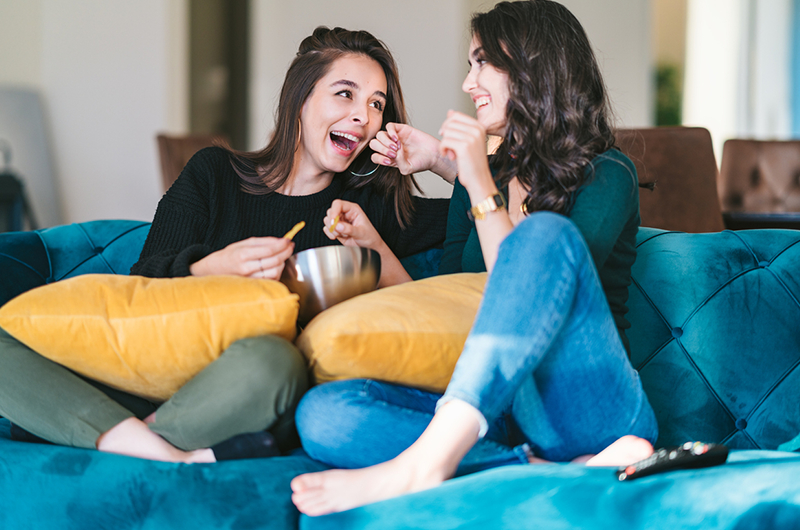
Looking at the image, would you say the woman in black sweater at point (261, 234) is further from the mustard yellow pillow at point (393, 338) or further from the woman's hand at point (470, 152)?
the woman's hand at point (470, 152)

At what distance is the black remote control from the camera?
0.82m

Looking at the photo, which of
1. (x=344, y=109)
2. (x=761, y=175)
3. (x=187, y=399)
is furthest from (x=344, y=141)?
(x=761, y=175)

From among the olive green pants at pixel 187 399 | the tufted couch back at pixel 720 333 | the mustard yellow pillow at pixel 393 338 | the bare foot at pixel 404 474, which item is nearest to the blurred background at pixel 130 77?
the tufted couch back at pixel 720 333

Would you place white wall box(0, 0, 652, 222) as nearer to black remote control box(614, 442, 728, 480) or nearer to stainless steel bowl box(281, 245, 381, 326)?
stainless steel bowl box(281, 245, 381, 326)

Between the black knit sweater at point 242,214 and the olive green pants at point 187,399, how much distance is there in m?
0.40

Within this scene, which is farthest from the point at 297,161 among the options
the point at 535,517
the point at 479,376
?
the point at 535,517

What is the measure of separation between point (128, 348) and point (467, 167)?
61 cm

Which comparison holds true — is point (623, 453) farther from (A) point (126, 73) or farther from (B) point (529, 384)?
(A) point (126, 73)

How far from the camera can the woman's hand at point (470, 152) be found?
1117 mm

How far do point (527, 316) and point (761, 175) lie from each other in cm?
280

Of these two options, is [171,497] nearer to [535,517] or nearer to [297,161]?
[535,517]

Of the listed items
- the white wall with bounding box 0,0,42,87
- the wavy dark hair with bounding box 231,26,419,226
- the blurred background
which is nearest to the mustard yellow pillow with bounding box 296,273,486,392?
the wavy dark hair with bounding box 231,26,419,226

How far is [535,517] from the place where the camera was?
31.9 inches

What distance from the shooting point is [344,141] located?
1.65 meters
